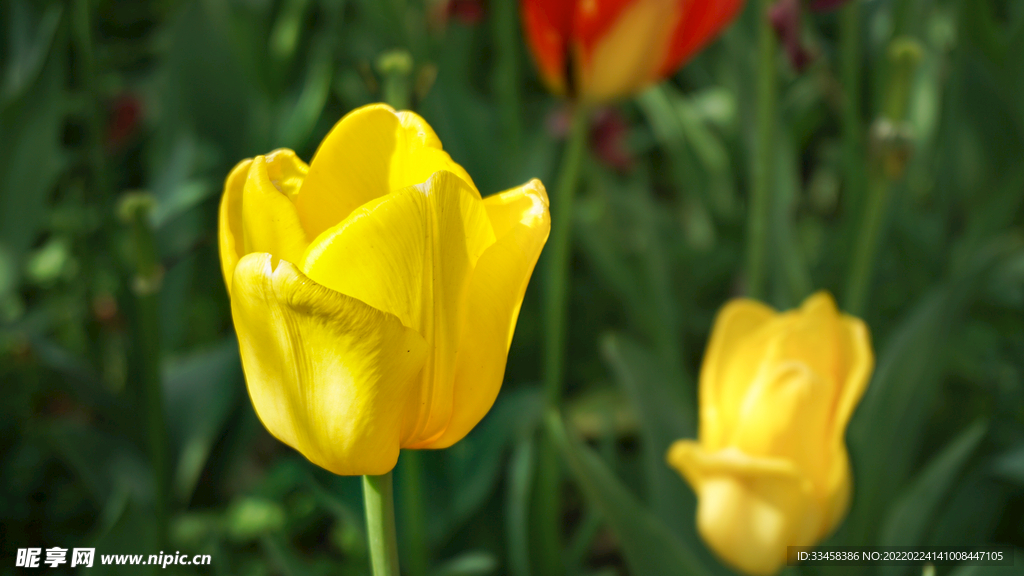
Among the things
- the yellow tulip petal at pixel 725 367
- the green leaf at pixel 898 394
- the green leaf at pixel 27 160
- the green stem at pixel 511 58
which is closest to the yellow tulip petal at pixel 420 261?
the yellow tulip petal at pixel 725 367

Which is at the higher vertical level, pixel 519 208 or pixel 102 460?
pixel 519 208

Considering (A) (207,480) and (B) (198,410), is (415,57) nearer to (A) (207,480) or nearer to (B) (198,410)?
(B) (198,410)

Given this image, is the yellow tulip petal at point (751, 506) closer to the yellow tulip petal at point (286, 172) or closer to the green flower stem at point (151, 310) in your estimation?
the yellow tulip petal at point (286, 172)

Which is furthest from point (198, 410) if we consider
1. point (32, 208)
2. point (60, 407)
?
point (32, 208)

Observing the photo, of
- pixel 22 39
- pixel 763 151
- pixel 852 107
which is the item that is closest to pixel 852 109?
pixel 852 107

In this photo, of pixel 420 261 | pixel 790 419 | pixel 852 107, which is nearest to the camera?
pixel 420 261

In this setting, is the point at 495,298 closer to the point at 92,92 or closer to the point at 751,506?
the point at 751,506
